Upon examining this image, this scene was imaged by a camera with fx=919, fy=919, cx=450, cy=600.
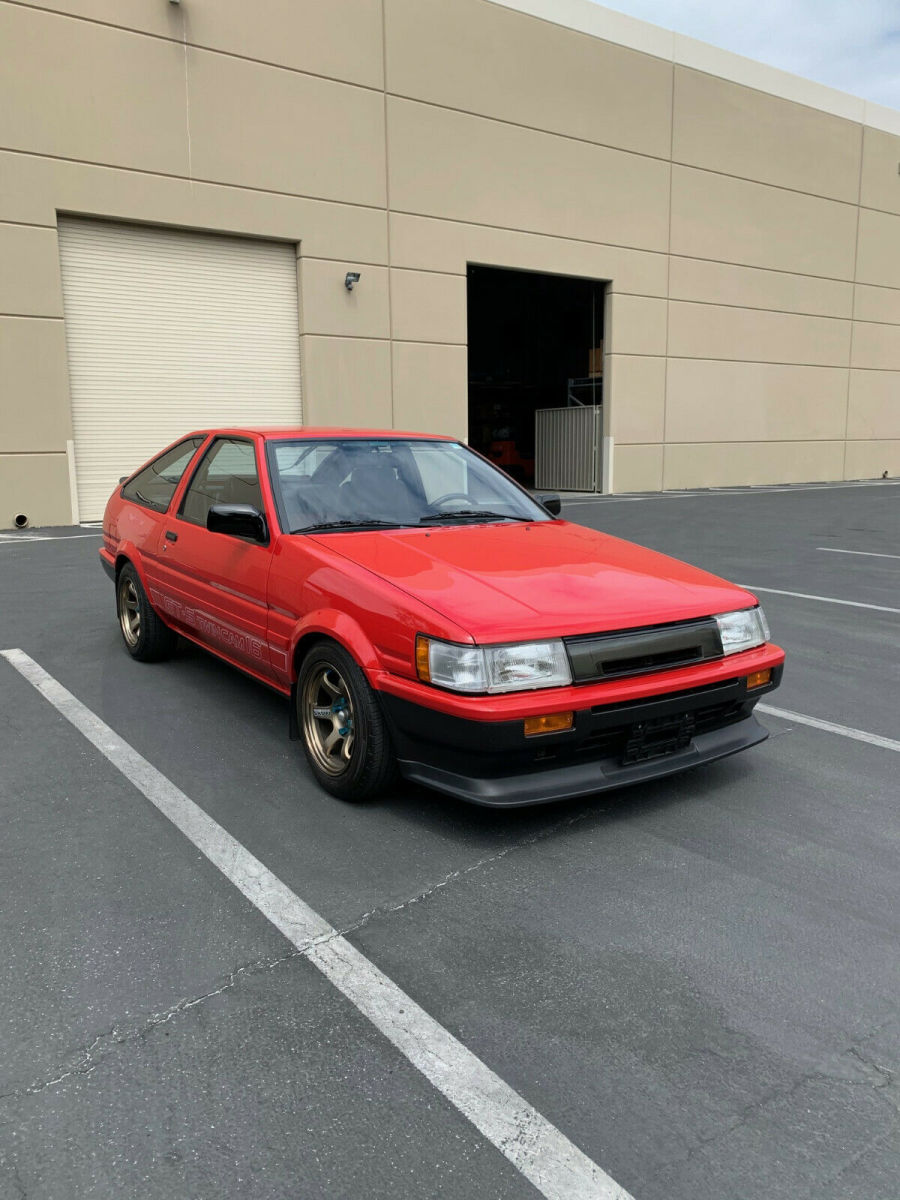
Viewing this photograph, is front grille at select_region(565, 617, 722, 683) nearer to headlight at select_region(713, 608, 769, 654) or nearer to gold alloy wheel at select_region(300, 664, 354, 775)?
headlight at select_region(713, 608, 769, 654)

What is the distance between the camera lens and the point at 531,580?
11.7 ft

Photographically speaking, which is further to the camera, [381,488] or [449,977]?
[381,488]

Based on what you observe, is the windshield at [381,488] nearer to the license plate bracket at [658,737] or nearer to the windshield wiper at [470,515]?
the windshield wiper at [470,515]

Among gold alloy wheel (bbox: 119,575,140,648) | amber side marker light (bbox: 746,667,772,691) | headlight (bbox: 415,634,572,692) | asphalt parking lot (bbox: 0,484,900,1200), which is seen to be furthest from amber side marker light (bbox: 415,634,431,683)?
gold alloy wheel (bbox: 119,575,140,648)

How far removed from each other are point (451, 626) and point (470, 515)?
150 centimetres

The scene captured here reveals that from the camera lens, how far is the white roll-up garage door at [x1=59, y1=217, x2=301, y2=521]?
13742 mm

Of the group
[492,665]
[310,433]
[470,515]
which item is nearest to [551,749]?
[492,665]

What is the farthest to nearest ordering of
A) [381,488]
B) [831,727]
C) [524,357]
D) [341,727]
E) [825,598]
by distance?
[524,357], [825,598], [831,727], [381,488], [341,727]

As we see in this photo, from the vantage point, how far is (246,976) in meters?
2.53

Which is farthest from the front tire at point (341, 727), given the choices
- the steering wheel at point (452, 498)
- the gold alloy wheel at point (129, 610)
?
the gold alloy wheel at point (129, 610)

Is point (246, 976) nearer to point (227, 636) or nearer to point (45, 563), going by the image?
point (227, 636)

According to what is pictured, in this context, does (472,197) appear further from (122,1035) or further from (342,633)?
(122,1035)

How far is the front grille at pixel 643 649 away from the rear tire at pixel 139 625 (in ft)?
10.5

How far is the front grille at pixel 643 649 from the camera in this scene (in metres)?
3.25
